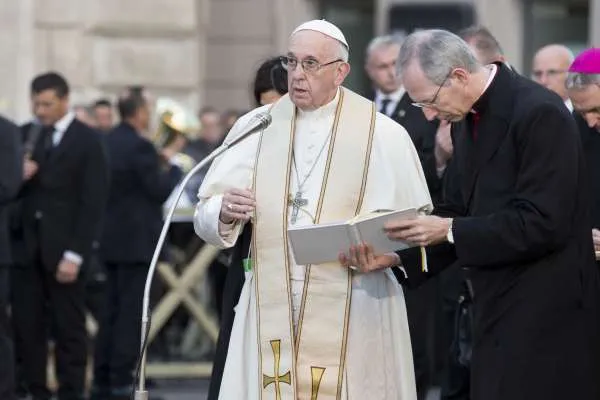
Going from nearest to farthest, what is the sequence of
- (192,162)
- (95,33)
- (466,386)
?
(466,386) < (192,162) < (95,33)

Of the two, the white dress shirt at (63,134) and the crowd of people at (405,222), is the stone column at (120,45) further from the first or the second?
the crowd of people at (405,222)

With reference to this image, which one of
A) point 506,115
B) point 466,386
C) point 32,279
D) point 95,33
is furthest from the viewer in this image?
point 95,33

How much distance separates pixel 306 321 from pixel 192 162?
28.5 feet

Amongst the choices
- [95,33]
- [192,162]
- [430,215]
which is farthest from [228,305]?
[95,33]

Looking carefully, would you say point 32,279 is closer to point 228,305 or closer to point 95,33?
point 228,305

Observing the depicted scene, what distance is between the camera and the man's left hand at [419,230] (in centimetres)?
654

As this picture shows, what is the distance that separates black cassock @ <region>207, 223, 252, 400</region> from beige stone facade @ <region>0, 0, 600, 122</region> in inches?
393

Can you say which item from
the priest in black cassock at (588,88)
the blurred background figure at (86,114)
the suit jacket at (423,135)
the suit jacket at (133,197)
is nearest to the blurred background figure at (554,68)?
the suit jacket at (423,135)

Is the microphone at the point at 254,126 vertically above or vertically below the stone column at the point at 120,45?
below

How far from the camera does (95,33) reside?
1800cm

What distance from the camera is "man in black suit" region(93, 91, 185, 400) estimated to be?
12266 mm

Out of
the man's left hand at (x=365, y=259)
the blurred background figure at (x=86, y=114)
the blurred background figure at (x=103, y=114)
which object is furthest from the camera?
the blurred background figure at (x=103, y=114)

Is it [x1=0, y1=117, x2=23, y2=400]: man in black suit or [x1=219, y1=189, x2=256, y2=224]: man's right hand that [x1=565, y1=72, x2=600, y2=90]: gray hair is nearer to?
[x1=219, y1=189, x2=256, y2=224]: man's right hand

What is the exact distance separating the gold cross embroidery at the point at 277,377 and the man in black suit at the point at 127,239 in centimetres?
524
